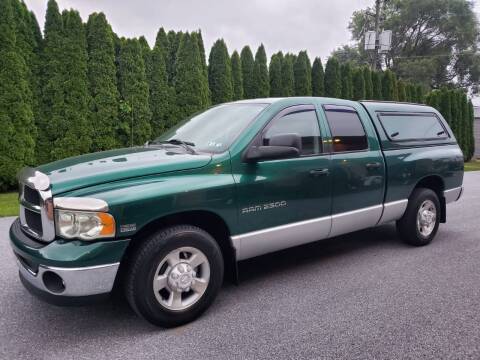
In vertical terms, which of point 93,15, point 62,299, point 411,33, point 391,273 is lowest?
point 391,273

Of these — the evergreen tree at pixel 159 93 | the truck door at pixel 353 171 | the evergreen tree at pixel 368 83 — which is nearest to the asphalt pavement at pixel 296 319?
the truck door at pixel 353 171

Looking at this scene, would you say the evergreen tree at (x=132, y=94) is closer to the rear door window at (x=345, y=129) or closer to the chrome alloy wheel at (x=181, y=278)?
the rear door window at (x=345, y=129)

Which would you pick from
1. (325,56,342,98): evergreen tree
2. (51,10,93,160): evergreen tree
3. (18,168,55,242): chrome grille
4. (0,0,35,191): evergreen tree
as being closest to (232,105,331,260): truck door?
(18,168,55,242): chrome grille

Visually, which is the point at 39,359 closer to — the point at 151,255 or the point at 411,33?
the point at 151,255

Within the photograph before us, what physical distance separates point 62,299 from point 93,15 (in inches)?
365

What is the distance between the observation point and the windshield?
140 inches

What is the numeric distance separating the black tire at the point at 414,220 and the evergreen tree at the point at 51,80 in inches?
322

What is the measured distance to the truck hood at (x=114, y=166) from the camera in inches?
110

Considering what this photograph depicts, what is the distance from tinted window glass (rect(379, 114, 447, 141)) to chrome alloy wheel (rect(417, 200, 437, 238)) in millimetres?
912

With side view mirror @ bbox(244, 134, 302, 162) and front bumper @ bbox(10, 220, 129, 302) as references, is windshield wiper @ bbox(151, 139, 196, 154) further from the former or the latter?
front bumper @ bbox(10, 220, 129, 302)

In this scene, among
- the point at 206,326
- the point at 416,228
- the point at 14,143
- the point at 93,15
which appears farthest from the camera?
the point at 93,15

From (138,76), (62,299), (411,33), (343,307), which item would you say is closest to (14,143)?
(138,76)

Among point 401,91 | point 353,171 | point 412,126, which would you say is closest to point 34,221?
point 353,171

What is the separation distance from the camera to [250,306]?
342 centimetres
